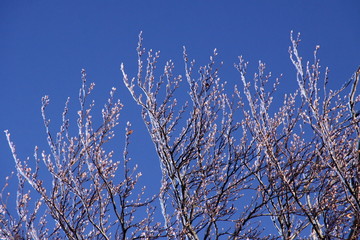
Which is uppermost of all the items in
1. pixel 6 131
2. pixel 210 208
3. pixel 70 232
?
pixel 6 131

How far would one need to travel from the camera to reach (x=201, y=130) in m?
5.06

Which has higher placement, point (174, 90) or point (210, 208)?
point (174, 90)

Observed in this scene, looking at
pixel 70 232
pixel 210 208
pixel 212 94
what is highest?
pixel 212 94

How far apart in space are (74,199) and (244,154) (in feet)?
9.25

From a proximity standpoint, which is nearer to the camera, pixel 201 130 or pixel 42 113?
pixel 42 113

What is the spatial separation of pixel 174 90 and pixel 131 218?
2423mm

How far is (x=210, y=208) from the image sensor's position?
4.99m

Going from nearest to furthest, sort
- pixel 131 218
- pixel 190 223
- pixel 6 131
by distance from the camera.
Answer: pixel 6 131
pixel 190 223
pixel 131 218

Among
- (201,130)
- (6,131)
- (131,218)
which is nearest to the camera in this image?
(6,131)

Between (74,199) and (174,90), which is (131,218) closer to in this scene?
(74,199)

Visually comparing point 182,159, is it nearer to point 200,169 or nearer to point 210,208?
point 200,169

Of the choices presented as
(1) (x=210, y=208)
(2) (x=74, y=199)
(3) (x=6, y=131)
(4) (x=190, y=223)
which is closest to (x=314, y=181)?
(1) (x=210, y=208)

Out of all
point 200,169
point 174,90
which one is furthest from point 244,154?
point 174,90

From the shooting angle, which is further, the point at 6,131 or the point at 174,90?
the point at 174,90
